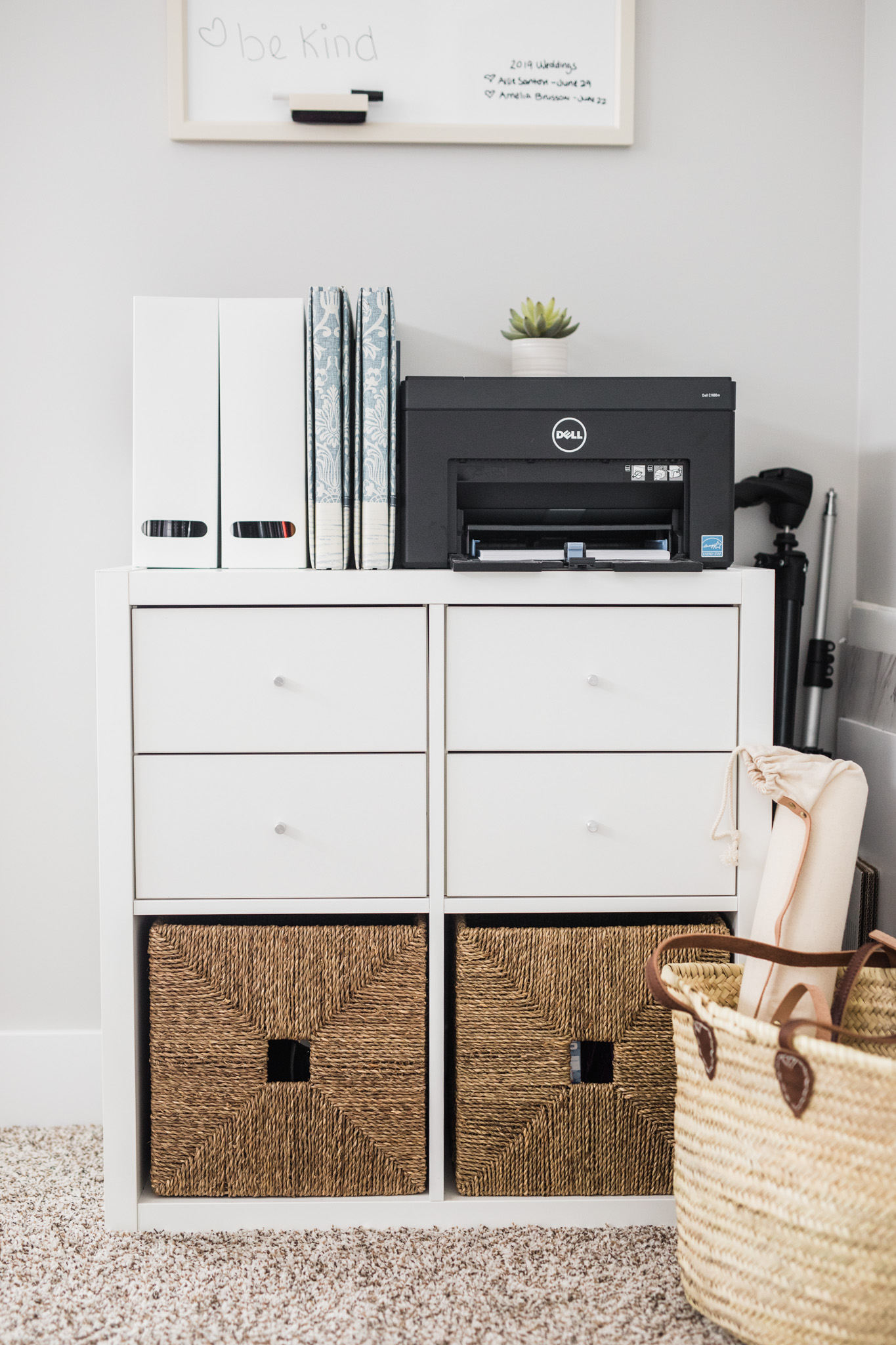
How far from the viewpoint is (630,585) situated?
56.5 inches

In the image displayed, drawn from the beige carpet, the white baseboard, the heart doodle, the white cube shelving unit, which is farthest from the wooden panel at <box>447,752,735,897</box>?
the heart doodle

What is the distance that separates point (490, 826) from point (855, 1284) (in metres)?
0.71

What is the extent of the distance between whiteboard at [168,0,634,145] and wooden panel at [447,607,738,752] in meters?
0.93

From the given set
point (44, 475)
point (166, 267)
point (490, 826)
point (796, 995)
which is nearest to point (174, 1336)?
point (490, 826)

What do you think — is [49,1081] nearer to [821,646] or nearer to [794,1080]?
[794,1080]

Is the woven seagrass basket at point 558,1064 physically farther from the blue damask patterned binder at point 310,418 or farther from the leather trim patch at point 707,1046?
the blue damask patterned binder at point 310,418

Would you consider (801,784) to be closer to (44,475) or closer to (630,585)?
(630,585)

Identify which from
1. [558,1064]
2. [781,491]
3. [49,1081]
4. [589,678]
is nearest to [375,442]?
[589,678]

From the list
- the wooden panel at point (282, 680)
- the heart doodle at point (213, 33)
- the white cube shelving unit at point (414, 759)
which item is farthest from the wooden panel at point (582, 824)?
the heart doodle at point (213, 33)

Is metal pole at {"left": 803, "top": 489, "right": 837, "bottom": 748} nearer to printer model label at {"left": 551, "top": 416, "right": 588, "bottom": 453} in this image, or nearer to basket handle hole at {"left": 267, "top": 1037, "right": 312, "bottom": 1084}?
printer model label at {"left": 551, "top": 416, "right": 588, "bottom": 453}

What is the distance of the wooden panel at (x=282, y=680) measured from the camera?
1428mm

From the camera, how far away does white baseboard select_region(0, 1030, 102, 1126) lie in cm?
183

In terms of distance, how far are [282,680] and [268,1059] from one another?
577 mm

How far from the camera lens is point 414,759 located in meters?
1.44
